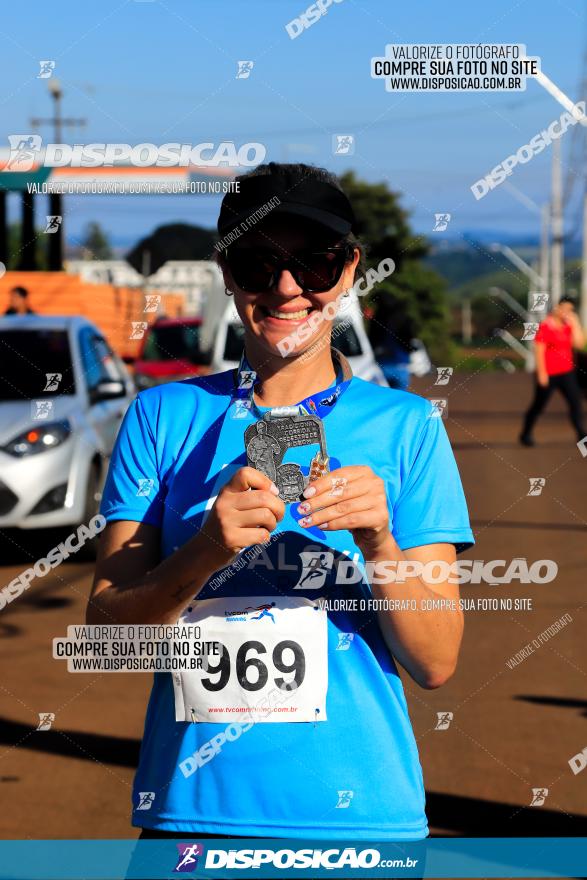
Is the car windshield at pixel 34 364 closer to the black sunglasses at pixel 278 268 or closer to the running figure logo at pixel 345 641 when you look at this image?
the black sunglasses at pixel 278 268

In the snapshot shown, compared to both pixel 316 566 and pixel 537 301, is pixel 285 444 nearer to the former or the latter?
pixel 316 566

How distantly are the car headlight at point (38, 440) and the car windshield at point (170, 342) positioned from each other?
1320cm

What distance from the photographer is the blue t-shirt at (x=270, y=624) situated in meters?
2.36

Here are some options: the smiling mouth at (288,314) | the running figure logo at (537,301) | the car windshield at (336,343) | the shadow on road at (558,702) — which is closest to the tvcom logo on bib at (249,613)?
the smiling mouth at (288,314)

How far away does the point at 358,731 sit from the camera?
2.41m

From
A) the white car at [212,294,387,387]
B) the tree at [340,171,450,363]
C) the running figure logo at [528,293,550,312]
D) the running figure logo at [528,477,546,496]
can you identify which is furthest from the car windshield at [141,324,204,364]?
the tree at [340,171,450,363]

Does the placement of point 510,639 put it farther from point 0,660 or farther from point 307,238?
point 307,238

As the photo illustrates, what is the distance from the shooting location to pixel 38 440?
1045cm

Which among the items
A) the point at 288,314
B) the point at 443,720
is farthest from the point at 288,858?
the point at 443,720

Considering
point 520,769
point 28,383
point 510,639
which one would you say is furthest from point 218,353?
point 520,769

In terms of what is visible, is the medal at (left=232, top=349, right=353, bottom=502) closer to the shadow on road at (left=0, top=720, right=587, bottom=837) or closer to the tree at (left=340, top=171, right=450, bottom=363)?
the shadow on road at (left=0, top=720, right=587, bottom=837)

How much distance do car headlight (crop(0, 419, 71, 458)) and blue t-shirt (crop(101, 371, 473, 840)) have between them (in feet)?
25.9

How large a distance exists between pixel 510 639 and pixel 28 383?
4.66 meters

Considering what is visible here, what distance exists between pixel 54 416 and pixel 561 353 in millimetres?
8291
